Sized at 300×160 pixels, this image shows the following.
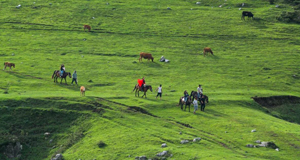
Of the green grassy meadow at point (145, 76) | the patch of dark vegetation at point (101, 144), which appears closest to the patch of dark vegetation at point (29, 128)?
the green grassy meadow at point (145, 76)

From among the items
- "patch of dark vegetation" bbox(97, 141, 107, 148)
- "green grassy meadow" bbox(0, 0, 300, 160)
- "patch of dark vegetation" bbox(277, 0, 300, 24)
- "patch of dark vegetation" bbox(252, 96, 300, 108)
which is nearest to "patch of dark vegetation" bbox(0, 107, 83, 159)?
"green grassy meadow" bbox(0, 0, 300, 160)

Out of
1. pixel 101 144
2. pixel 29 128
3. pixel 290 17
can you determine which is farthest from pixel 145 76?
pixel 290 17

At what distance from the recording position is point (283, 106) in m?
57.6

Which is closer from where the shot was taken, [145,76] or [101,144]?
[101,144]

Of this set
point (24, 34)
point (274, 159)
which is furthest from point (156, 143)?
point (24, 34)

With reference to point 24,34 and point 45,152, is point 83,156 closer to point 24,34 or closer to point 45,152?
point 45,152

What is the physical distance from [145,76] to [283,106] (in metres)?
18.3

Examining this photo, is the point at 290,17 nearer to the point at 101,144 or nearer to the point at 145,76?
the point at 145,76

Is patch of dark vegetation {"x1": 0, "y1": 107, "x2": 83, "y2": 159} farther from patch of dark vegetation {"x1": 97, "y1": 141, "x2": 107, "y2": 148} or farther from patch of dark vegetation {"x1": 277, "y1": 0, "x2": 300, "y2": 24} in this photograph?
patch of dark vegetation {"x1": 277, "y1": 0, "x2": 300, "y2": 24}

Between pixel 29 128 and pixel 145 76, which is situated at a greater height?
pixel 145 76

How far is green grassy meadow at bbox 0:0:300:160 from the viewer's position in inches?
1687

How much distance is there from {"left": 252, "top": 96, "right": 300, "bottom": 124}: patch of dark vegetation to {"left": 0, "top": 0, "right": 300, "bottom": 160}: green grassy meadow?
234 millimetres

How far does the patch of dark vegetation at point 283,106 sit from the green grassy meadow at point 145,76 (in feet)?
0.77

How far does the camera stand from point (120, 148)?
132ft
